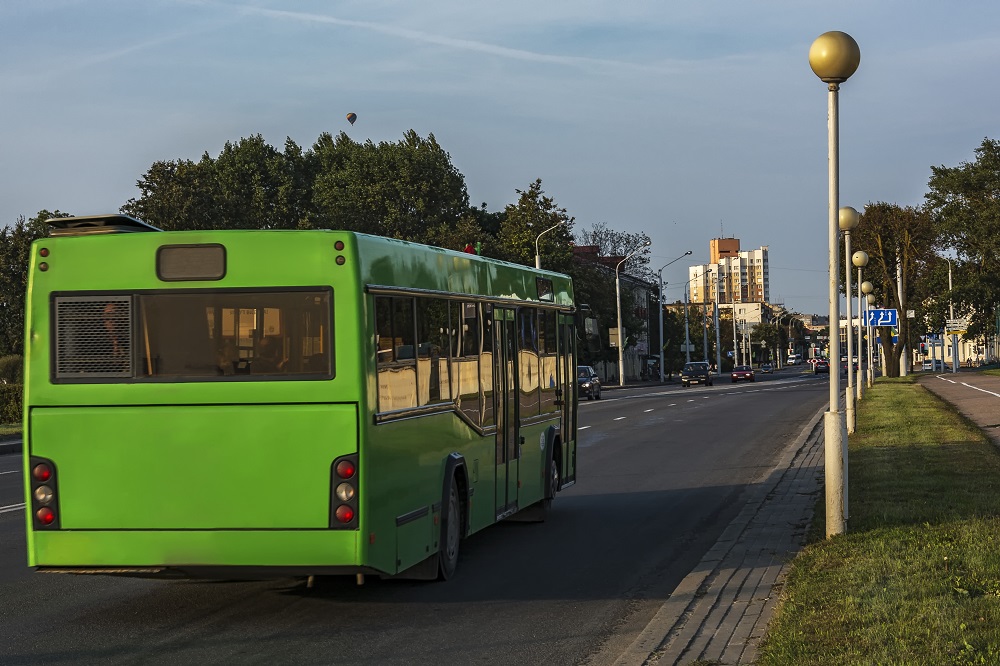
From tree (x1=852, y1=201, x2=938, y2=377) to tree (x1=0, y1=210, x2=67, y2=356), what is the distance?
142 ft

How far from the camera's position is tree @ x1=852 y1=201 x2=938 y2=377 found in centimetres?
7506

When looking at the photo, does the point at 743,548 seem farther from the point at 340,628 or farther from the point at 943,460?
the point at 943,460

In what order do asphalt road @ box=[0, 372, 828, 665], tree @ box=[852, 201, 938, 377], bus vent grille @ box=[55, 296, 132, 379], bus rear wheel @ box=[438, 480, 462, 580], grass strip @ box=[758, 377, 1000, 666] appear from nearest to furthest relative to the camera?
grass strip @ box=[758, 377, 1000, 666]
asphalt road @ box=[0, 372, 828, 665]
bus vent grille @ box=[55, 296, 132, 379]
bus rear wheel @ box=[438, 480, 462, 580]
tree @ box=[852, 201, 938, 377]

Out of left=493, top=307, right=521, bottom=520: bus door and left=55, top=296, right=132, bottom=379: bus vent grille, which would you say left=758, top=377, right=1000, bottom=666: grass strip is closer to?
left=493, top=307, right=521, bottom=520: bus door

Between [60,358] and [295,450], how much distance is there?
1.70 metres

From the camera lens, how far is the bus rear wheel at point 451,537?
1043 cm

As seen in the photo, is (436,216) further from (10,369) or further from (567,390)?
(567,390)

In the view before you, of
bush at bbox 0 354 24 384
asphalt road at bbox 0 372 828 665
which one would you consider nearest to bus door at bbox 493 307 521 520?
asphalt road at bbox 0 372 828 665

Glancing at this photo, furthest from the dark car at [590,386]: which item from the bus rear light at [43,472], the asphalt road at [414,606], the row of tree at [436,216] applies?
the bus rear light at [43,472]

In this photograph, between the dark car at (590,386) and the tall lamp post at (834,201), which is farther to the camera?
the dark car at (590,386)

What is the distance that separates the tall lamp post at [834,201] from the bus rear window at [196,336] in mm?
5237

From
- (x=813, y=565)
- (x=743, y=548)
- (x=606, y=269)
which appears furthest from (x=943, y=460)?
(x=606, y=269)

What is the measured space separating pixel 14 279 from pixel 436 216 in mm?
30791

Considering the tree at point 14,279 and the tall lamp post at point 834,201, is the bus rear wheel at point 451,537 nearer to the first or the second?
the tall lamp post at point 834,201
